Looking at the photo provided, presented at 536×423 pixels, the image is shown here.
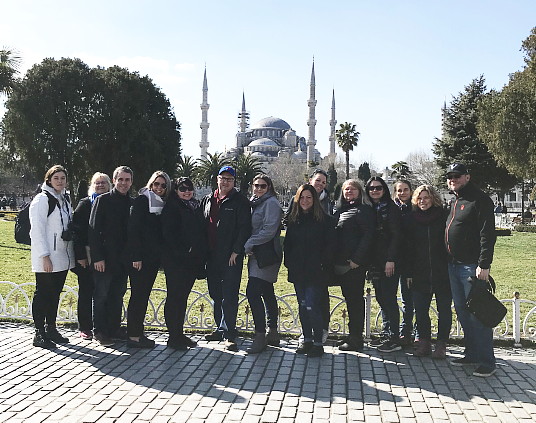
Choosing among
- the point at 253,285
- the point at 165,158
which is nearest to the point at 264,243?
the point at 253,285

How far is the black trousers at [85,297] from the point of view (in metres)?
5.68

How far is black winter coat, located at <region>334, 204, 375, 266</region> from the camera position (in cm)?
519

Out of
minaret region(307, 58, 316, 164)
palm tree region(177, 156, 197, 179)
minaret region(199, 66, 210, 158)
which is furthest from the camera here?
minaret region(307, 58, 316, 164)

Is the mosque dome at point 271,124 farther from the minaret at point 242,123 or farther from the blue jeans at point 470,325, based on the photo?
the blue jeans at point 470,325

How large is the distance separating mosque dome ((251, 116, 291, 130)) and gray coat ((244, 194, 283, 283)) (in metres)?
110

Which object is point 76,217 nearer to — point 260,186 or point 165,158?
point 260,186

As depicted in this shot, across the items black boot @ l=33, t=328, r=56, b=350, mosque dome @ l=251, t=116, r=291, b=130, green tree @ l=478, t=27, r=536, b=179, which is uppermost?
mosque dome @ l=251, t=116, r=291, b=130

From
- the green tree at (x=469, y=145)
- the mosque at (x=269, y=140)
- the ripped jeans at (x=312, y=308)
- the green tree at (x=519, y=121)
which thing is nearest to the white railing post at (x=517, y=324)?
the ripped jeans at (x=312, y=308)

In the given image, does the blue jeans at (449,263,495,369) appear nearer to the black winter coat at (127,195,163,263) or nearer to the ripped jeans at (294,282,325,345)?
the ripped jeans at (294,282,325,345)

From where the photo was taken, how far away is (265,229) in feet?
17.3

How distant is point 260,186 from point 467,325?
8.14ft

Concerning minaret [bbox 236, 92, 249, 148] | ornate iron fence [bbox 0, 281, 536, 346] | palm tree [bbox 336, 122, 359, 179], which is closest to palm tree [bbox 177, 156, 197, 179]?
palm tree [bbox 336, 122, 359, 179]

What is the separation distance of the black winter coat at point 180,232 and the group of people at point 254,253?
0.01 m

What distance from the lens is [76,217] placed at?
5719 mm
